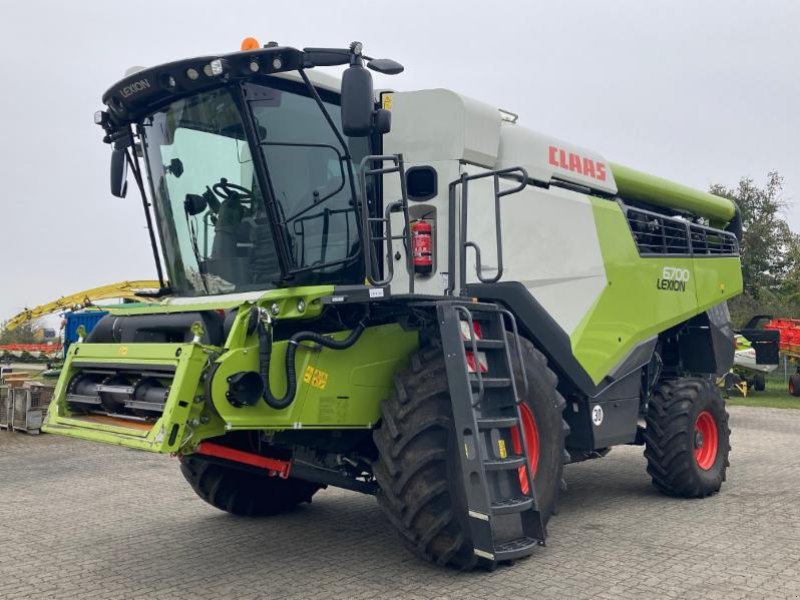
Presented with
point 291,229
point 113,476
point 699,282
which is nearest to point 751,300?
point 699,282

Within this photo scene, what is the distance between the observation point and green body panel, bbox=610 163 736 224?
7.25m

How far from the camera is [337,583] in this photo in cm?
454

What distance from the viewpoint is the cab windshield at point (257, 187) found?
4.76 m

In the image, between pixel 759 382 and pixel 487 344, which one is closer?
pixel 487 344

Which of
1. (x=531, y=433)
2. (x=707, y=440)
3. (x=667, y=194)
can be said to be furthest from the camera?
(x=667, y=194)

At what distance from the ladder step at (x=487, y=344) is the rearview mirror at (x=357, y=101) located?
4.44 feet

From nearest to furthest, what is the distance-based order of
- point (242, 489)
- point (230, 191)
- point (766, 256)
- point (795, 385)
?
point (230, 191) → point (242, 489) → point (795, 385) → point (766, 256)

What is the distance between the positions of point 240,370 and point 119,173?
1.91 meters

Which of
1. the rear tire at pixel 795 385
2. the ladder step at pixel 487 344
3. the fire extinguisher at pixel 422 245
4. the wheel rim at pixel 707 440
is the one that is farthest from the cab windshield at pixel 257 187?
the rear tire at pixel 795 385

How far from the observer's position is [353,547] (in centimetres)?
536

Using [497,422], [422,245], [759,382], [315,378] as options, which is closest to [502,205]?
[422,245]

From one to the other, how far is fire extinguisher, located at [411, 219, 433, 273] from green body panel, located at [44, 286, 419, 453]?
509 millimetres

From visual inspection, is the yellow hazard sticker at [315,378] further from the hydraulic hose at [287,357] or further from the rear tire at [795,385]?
the rear tire at [795,385]

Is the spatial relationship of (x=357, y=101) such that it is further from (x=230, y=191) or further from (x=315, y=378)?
(x=315, y=378)
